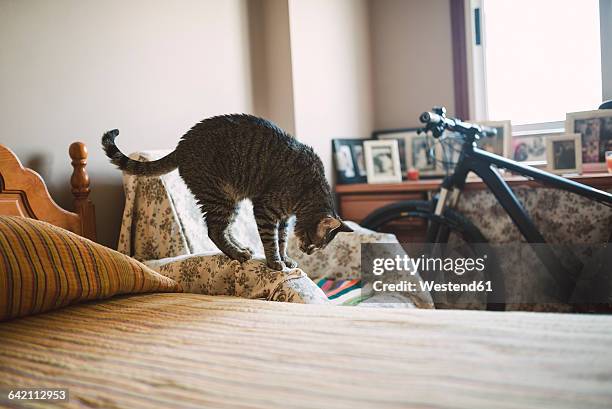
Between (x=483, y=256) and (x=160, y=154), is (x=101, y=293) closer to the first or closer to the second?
(x=160, y=154)

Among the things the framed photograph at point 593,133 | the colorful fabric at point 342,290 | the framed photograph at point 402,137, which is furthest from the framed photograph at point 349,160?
the framed photograph at point 593,133

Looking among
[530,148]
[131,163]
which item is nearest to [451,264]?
[530,148]

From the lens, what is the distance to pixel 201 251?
219cm

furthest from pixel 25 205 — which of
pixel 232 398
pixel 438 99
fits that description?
pixel 438 99

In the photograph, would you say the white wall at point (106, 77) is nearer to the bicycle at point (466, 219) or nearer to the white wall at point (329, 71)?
the white wall at point (329, 71)

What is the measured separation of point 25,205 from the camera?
1.83 metres

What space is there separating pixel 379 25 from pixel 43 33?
7.30ft

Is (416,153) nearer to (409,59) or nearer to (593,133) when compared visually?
(409,59)

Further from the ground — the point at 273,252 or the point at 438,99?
the point at 438,99

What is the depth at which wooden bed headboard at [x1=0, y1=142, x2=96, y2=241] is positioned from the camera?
1.77 metres

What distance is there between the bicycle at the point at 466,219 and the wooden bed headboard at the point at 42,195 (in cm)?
136

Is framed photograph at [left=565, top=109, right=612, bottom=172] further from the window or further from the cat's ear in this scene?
the cat's ear

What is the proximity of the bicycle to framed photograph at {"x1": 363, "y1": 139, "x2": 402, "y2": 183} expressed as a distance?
0.36 metres

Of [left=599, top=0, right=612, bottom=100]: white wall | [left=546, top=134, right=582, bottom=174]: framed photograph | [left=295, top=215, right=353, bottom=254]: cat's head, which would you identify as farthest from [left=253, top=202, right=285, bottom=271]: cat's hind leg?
[left=599, top=0, right=612, bottom=100]: white wall
